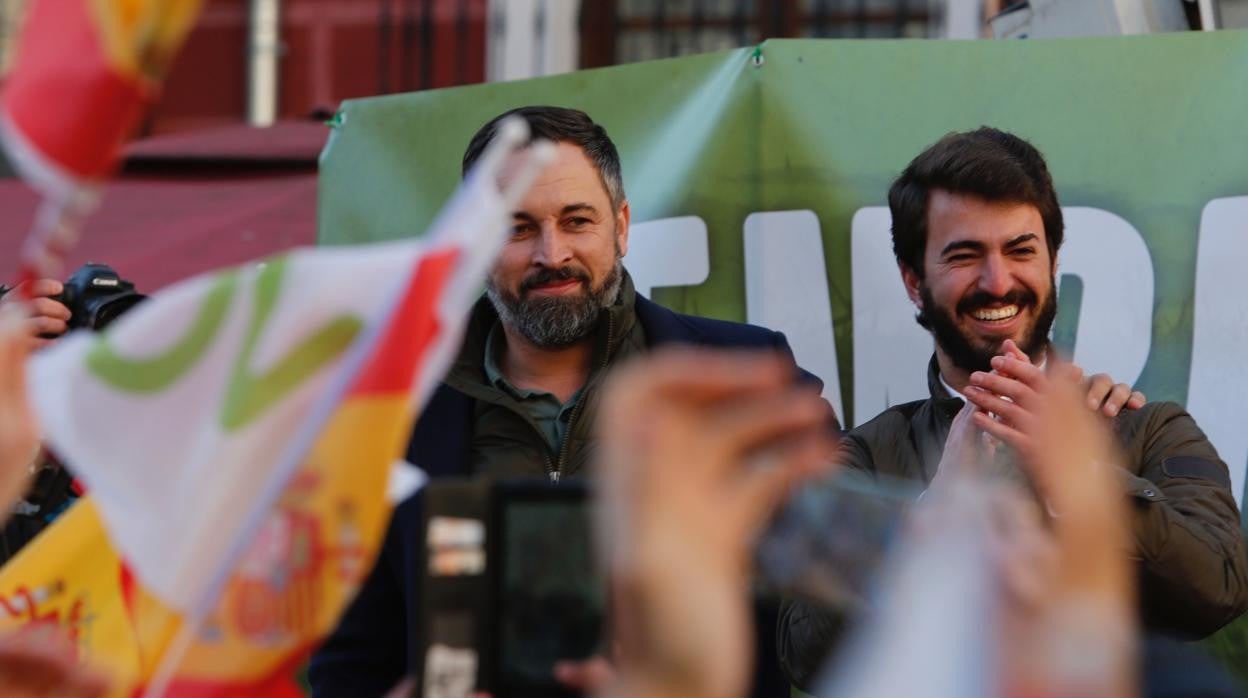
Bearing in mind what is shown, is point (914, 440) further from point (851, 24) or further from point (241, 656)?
point (851, 24)

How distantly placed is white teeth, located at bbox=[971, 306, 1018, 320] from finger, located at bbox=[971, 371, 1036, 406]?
0.94ft

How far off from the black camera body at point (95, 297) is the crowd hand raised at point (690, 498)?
245 centimetres

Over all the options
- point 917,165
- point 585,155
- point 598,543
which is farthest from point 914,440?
point 598,543

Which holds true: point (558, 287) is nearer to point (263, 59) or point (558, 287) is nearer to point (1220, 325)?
point (1220, 325)

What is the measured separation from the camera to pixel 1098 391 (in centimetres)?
310

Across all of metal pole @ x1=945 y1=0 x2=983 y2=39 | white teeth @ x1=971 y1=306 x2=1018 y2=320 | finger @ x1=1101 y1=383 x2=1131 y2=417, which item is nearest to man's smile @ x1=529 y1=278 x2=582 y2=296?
white teeth @ x1=971 y1=306 x2=1018 y2=320

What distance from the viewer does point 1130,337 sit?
3.92 metres

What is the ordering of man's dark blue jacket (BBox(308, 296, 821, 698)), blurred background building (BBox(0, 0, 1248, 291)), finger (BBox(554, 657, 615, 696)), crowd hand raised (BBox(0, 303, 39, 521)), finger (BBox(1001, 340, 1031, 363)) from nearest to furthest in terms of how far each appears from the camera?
1. crowd hand raised (BBox(0, 303, 39, 521))
2. finger (BBox(554, 657, 615, 696))
3. finger (BBox(1001, 340, 1031, 363))
4. man's dark blue jacket (BBox(308, 296, 821, 698))
5. blurred background building (BBox(0, 0, 1248, 291))

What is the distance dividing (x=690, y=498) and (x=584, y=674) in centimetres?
55

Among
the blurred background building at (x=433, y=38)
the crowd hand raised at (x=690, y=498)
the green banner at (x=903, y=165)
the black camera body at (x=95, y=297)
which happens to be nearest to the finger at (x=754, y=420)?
the crowd hand raised at (x=690, y=498)

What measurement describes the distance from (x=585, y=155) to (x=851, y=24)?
16.2ft

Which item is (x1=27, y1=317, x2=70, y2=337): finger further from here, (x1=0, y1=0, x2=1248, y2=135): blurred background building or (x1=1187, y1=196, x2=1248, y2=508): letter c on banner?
(x1=0, y1=0, x2=1248, y2=135): blurred background building

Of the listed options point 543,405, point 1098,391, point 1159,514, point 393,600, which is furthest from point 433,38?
point 1159,514

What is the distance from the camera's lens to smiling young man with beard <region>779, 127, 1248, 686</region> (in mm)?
2828
